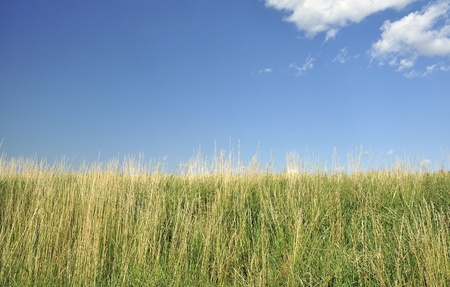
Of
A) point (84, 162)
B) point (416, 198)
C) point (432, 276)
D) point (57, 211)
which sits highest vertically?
point (84, 162)

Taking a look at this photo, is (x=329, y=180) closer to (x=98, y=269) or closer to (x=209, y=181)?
(x=209, y=181)

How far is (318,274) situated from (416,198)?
9.67 ft

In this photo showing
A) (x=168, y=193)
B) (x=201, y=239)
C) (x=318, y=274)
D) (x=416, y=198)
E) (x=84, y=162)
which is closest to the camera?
(x=318, y=274)

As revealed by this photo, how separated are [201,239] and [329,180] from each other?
3263 mm

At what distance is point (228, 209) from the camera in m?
5.02

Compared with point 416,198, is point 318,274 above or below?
below

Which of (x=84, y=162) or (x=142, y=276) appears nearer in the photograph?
(x=142, y=276)

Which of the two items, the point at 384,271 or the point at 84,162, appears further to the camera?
the point at 84,162

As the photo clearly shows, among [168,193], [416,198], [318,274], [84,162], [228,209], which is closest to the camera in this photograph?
[318,274]

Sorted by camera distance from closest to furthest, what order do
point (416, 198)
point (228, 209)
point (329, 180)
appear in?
point (228, 209)
point (416, 198)
point (329, 180)

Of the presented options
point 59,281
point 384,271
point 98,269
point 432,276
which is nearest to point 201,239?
point 98,269

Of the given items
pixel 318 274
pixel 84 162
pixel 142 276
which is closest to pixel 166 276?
pixel 142 276

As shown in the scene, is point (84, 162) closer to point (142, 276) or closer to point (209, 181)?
point (209, 181)

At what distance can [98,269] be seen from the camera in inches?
153
